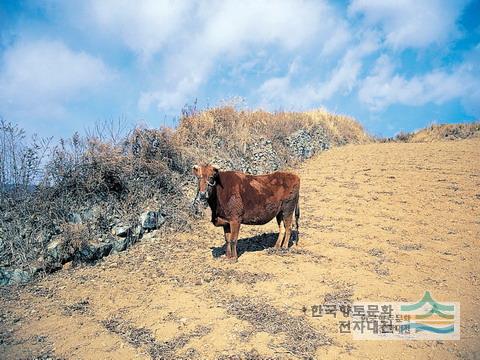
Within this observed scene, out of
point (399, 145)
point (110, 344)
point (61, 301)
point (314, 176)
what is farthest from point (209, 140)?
point (399, 145)

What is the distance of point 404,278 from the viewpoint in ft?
22.6

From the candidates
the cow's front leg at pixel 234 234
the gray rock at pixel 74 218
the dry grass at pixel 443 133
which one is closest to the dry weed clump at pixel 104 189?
the gray rock at pixel 74 218

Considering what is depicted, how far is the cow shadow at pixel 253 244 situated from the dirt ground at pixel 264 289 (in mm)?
48

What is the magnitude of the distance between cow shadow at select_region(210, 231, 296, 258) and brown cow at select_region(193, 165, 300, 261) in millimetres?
465

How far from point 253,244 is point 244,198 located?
1631 mm

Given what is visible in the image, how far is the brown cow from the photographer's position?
766cm

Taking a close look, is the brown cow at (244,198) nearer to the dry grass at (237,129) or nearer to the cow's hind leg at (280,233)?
the cow's hind leg at (280,233)

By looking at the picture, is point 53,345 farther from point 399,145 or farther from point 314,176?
point 399,145

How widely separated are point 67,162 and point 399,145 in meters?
15.2

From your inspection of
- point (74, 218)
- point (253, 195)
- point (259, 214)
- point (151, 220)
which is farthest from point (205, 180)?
point (74, 218)

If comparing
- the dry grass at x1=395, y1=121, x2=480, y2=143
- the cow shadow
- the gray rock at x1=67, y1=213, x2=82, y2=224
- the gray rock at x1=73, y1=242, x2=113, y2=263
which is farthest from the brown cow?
the dry grass at x1=395, y1=121, x2=480, y2=143

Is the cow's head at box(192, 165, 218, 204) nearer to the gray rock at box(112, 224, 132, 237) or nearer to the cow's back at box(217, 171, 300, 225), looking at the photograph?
the cow's back at box(217, 171, 300, 225)

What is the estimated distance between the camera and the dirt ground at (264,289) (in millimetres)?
5098

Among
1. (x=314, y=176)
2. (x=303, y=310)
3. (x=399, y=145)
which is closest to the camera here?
(x=303, y=310)
